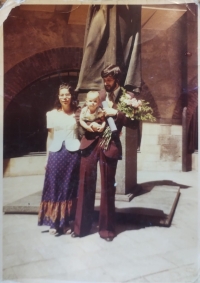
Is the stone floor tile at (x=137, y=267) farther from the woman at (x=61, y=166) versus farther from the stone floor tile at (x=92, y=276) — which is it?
the woman at (x=61, y=166)

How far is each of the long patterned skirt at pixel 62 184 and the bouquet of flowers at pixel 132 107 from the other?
42 centimetres

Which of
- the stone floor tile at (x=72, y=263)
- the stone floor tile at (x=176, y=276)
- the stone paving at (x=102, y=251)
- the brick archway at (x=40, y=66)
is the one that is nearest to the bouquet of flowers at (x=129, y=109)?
the brick archway at (x=40, y=66)

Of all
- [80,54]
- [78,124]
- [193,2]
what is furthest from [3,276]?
[193,2]

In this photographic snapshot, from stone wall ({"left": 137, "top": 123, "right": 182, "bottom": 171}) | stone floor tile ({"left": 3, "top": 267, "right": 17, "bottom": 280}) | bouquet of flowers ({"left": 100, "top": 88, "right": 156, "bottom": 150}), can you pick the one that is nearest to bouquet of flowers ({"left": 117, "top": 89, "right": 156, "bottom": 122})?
bouquet of flowers ({"left": 100, "top": 88, "right": 156, "bottom": 150})

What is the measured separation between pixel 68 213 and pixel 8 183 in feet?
1.47

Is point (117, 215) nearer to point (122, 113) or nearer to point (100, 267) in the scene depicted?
point (100, 267)

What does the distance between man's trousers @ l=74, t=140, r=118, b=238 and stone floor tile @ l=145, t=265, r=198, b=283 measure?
0.36 m

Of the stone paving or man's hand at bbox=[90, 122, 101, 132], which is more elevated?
man's hand at bbox=[90, 122, 101, 132]

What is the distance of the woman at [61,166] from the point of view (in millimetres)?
1599

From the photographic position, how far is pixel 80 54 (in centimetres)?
171

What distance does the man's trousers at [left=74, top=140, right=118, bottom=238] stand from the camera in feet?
5.20

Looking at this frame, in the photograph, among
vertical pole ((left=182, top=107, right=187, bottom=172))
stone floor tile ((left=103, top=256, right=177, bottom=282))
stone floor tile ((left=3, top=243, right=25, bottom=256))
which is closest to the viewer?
stone floor tile ((left=103, top=256, right=177, bottom=282))

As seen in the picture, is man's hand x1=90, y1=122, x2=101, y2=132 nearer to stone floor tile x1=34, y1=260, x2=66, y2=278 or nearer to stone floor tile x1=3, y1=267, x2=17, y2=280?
stone floor tile x1=34, y1=260, x2=66, y2=278

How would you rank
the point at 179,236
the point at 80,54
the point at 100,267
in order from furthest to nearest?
the point at 80,54 → the point at 179,236 → the point at 100,267
